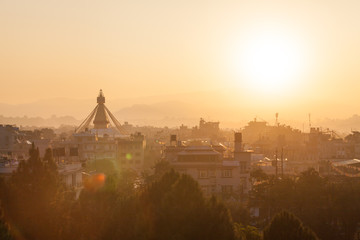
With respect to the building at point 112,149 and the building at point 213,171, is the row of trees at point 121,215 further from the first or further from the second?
the building at point 112,149

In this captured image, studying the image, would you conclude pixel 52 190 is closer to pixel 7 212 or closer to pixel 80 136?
pixel 7 212

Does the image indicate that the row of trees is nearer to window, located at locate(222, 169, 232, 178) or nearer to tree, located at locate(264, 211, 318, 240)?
tree, located at locate(264, 211, 318, 240)

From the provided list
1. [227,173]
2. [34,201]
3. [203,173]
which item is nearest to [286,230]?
[34,201]

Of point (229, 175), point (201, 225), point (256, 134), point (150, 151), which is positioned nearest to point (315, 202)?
point (229, 175)

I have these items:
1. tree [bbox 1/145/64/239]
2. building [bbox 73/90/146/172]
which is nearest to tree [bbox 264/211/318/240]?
tree [bbox 1/145/64/239]

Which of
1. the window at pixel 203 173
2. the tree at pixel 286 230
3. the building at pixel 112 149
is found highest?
the building at pixel 112 149

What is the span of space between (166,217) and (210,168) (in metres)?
Answer: 22.6

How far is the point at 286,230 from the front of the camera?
96.1 ft

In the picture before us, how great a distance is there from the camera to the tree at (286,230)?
29125 mm

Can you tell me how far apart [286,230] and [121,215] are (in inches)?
319

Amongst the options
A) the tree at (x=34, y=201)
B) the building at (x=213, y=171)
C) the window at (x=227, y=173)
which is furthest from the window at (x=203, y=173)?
the tree at (x=34, y=201)

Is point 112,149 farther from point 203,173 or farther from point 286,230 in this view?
point 286,230

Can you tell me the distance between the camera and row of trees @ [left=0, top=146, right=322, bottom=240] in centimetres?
3005

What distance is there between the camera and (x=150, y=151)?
319ft
